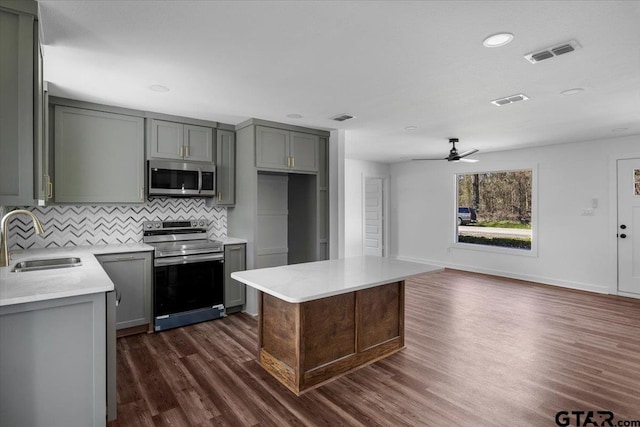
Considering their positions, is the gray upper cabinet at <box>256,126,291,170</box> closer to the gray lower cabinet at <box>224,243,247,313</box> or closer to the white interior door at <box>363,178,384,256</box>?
the gray lower cabinet at <box>224,243,247,313</box>

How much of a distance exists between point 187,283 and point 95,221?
4.16 ft

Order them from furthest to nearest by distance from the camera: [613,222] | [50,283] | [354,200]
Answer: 1. [354,200]
2. [613,222]
3. [50,283]

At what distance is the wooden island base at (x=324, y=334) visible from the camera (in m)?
2.53

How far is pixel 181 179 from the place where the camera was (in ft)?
13.4

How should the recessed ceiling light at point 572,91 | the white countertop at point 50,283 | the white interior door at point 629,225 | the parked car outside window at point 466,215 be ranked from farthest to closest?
the parked car outside window at point 466,215 → the white interior door at point 629,225 → the recessed ceiling light at point 572,91 → the white countertop at point 50,283

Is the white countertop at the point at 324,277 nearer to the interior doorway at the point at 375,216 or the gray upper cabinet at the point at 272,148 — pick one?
the gray upper cabinet at the point at 272,148

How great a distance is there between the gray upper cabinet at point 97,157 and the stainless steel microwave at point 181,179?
0.14 meters

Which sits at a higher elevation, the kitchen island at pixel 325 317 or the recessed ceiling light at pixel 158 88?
the recessed ceiling light at pixel 158 88

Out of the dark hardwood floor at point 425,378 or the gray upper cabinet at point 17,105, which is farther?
the dark hardwood floor at point 425,378

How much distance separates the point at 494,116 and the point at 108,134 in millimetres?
4332

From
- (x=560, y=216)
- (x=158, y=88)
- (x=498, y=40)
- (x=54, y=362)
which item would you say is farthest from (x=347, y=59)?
(x=560, y=216)

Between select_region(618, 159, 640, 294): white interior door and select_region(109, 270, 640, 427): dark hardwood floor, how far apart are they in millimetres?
1233

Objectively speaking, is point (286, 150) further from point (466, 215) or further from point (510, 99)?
point (466, 215)

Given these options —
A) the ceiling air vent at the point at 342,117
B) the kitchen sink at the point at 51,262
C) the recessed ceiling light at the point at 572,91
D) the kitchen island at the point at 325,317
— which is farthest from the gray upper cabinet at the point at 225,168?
the recessed ceiling light at the point at 572,91
